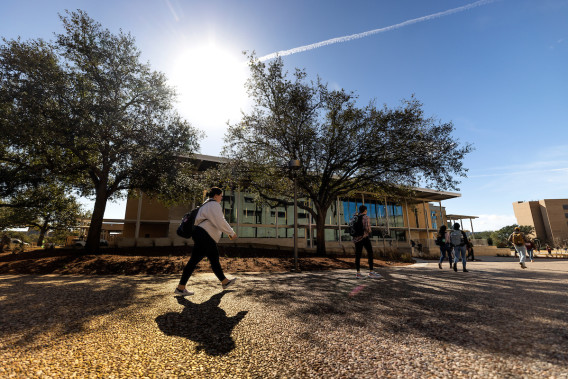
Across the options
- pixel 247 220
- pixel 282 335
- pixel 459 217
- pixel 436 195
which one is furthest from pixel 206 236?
pixel 459 217

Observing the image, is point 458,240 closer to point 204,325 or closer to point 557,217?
point 204,325

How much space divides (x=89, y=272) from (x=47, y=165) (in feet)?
20.6

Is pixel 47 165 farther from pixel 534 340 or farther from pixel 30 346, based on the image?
pixel 534 340

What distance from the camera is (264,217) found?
69.5ft

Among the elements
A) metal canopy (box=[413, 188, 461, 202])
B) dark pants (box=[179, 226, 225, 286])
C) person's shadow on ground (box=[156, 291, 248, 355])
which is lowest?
person's shadow on ground (box=[156, 291, 248, 355])

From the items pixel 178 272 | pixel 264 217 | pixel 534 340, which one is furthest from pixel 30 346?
pixel 264 217

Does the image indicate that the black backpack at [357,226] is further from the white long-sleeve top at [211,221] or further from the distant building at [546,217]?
the distant building at [546,217]

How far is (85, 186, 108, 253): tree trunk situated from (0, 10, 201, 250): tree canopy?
1.4 inches

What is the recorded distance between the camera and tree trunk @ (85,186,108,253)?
1049cm

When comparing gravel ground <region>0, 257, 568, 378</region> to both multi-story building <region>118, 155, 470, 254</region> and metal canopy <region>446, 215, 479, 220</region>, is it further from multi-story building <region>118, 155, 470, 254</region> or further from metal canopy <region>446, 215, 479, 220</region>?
metal canopy <region>446, 215, 479, 220</region>

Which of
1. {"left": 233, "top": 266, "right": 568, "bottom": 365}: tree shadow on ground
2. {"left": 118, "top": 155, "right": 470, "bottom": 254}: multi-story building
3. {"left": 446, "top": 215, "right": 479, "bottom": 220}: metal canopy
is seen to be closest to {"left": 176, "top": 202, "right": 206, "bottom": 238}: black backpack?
{"left": 233, "top": 266, "right": 568, "bottom": 365}: tree shadow on ground

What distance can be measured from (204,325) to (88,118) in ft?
33.8

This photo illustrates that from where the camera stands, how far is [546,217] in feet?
244

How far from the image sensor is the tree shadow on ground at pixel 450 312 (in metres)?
2.16
